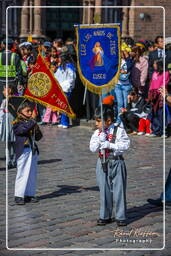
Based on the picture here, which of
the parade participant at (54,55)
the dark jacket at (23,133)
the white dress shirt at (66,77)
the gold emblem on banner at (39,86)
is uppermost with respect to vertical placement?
the parade participant at (54,55)

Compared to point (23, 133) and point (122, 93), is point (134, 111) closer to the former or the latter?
point (122, 93)

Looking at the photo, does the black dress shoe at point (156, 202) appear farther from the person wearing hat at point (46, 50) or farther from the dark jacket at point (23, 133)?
the person wearing hat at point (46, 50)

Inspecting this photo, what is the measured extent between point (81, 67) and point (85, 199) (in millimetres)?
2011

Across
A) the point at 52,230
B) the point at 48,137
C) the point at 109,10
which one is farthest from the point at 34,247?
the point at 109,10

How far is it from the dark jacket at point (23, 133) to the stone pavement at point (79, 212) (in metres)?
0.66

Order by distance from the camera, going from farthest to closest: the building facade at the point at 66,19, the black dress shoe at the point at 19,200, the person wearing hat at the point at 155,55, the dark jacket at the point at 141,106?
the building facade at the point at 66,19, the person wearing hat at the point at 155,55, the dark jacket at the point at 141,106, the black dress shoe at the point at 19,200

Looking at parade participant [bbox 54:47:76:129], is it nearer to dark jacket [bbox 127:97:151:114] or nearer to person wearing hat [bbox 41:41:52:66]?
person wearing hat [bbox 41:41:52:66]

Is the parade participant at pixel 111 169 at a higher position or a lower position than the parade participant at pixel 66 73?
lower

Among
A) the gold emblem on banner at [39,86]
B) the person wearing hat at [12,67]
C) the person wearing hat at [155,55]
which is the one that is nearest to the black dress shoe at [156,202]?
the gold emblem on banner at [39,86]

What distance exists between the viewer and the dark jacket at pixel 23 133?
324 inches

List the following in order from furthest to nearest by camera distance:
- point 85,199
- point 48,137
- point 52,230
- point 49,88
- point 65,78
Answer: point 65,78 → point 48,137 → point 85,199 → point 49,88 → point 52,230

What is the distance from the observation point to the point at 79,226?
689 cm

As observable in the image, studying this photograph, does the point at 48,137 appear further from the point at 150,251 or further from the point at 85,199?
the point at 150,251

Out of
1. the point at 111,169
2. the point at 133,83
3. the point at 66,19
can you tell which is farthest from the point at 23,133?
the point at 66,19
